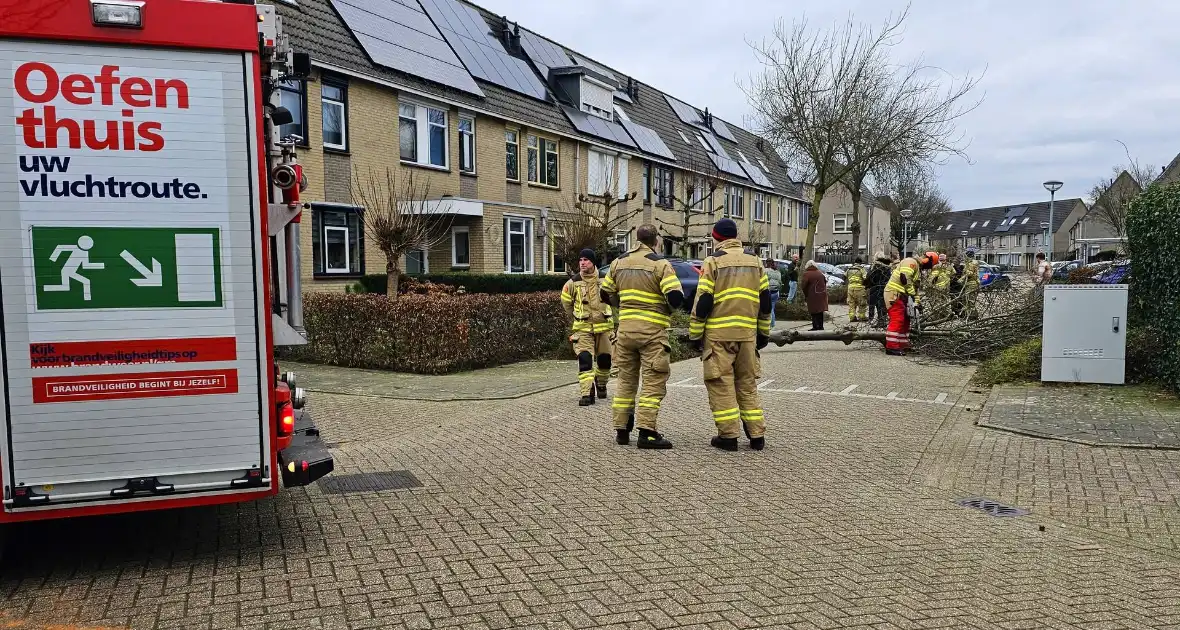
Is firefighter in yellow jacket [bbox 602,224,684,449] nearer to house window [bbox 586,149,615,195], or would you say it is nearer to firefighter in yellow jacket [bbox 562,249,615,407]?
firefighter in yellow jacket [bbox 562,249,615,407]

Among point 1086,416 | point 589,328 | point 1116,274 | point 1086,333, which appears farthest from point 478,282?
point 1086,416

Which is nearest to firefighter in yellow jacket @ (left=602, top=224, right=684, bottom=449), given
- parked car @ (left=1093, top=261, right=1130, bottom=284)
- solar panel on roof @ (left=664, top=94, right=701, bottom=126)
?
parked car @ (left=1093, top=261, right=1130, bottom=284)

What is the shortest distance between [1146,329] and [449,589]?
9226 millimetres

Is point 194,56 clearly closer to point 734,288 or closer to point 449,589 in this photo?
point 449,589

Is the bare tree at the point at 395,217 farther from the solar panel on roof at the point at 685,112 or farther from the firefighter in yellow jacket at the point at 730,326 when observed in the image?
the solar panel on roof at the point at 685,112

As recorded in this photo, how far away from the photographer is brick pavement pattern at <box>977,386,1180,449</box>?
Answer: 7242 mm

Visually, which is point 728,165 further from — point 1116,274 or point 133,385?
point 133,385

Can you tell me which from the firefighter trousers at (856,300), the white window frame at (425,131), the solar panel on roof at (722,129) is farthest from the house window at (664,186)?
the firefighter trousers at (856,300)

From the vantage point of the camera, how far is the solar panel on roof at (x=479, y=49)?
23641 millimetres

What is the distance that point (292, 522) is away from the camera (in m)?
5.05

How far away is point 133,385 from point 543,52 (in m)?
27.5

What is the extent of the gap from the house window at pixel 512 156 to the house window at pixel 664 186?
1019cm

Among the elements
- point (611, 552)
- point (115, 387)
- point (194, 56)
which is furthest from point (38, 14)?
point (611, 552)

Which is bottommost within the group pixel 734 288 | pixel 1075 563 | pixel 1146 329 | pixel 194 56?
pixel 1075 563
